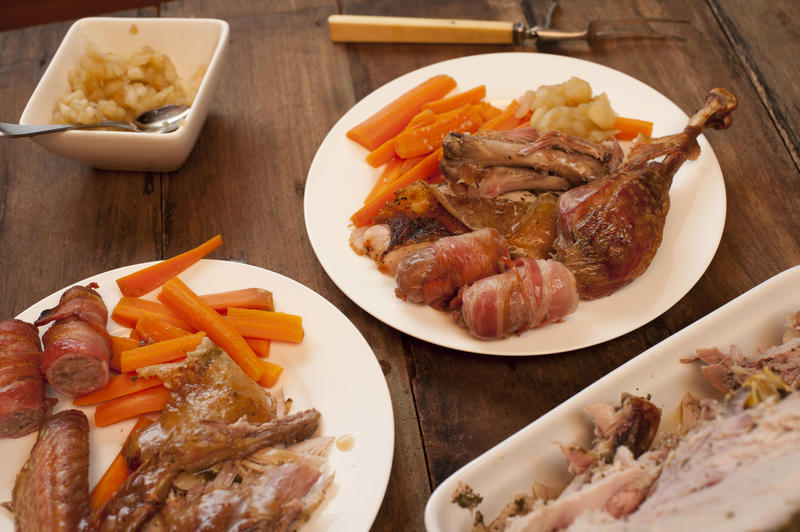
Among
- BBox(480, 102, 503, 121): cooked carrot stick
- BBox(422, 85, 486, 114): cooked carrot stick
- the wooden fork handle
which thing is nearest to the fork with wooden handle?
the wooden fork handle

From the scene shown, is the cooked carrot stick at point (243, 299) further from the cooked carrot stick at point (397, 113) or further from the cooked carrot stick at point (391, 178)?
the cooked carrot stick at point (397, 113)

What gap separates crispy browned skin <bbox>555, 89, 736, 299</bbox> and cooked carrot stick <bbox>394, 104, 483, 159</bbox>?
699 mm

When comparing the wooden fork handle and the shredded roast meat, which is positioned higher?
the wooden fork handle

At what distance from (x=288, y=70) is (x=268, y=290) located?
1.61 metres

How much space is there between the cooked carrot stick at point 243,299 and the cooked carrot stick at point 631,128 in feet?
5.71

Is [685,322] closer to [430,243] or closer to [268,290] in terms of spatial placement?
[430,243]

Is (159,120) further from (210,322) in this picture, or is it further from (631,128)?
(631,128)

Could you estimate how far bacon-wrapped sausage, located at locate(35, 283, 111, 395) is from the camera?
6.66 feet

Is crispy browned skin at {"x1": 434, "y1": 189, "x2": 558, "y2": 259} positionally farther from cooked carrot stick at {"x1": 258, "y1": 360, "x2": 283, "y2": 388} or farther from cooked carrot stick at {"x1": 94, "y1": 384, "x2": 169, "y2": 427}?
cooked carrot stick at {"x1": 94, "y1": 384, "x2": 169, "y2": 427}

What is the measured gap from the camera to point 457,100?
118 inches

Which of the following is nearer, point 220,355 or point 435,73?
point 220,355

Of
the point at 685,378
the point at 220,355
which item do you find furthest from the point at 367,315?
the point at 685,378

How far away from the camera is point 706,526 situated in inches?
50.4

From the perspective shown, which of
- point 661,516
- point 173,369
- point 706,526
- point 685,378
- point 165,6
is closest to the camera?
point 706,526
